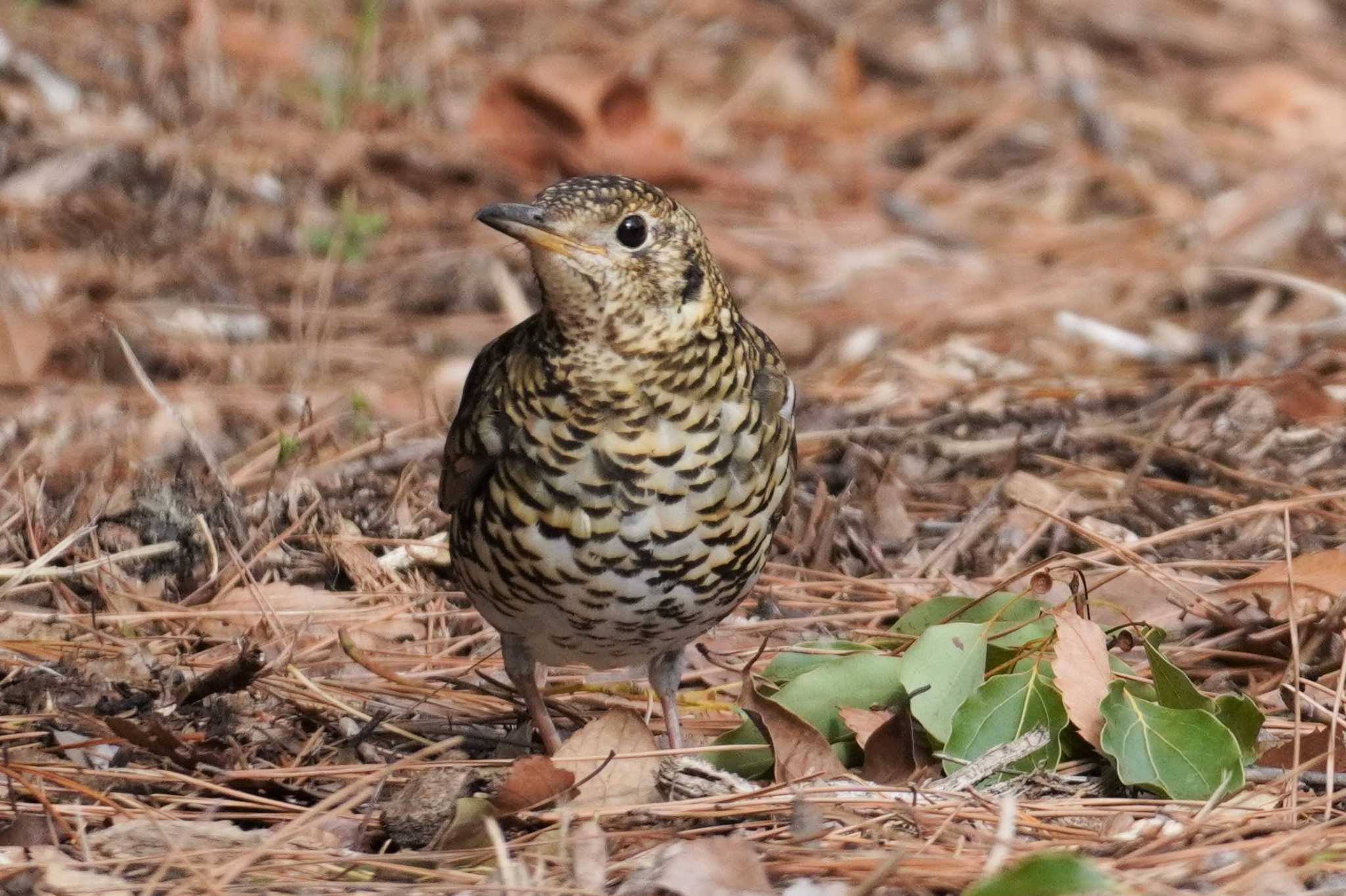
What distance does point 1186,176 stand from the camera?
8648mm

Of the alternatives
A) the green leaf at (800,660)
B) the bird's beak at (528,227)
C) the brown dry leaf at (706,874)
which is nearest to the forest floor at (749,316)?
the brown dry leaf at (706,874)

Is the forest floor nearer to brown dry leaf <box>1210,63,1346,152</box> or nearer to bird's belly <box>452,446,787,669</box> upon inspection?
brown dry leaf <box>1210,63,1346,152</box>

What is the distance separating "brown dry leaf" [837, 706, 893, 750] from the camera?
12.0 ft

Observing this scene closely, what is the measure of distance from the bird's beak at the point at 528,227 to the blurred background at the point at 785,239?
1.53m

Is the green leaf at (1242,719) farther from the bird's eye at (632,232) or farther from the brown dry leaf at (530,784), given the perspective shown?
the bird's eye at (632,232)

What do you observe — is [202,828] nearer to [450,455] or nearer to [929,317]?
[450,455]

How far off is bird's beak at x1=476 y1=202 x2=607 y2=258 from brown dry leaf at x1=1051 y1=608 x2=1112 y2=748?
1.23m

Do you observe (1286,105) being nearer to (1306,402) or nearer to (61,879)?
(1306,402)

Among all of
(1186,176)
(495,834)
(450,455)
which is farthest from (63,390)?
(1186,176)

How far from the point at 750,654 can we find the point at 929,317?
9.30 ft

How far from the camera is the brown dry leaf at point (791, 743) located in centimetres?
358

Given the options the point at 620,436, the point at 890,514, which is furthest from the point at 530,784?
the point at 890,514

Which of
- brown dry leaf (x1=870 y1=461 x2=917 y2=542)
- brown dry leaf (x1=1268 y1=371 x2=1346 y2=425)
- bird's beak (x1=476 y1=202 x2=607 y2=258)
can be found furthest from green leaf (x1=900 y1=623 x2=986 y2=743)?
brown dry leaf (x1=1268 y1=371 x2=1346 y2=425)

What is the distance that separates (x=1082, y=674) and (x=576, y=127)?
4753 millimetres
